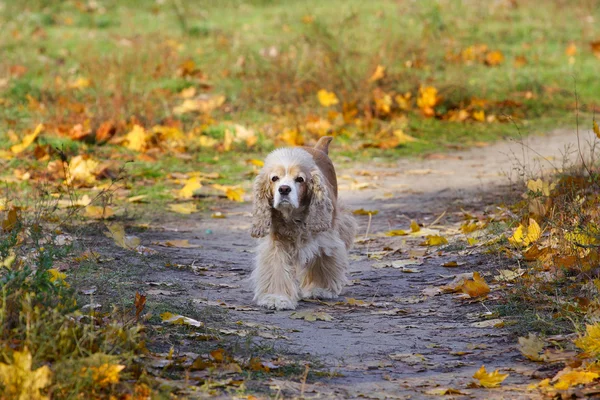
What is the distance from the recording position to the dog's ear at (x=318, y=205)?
6387 millimetres

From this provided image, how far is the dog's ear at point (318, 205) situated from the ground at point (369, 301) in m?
0.55

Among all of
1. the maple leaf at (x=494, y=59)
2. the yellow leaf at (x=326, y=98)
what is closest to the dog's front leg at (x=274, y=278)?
the yellow leaf at (x=326, y=98)

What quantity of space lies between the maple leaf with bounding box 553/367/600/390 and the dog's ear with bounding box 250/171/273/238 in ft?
9.11

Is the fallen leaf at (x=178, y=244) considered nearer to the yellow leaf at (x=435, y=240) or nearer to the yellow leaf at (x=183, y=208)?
the yellow leaf at (x=183, y=208)

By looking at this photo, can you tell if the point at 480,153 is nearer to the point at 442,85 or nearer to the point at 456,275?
the point at 442,85

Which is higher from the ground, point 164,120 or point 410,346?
point 164,120

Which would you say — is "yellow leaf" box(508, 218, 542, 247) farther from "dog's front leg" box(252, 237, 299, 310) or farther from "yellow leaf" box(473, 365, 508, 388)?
"yellow leaf" box(473, 365, 508, 388)

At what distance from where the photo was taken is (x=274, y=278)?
6258 mm

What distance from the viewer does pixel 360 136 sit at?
505 inches

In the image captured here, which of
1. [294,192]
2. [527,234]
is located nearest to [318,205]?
[294,192]

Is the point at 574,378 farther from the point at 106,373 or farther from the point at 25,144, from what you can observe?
the point at 25,144

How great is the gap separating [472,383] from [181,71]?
11.4 metres

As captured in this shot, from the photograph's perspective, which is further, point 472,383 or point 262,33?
point 262,33

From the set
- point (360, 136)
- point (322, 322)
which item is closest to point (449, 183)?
point (360, 136)
